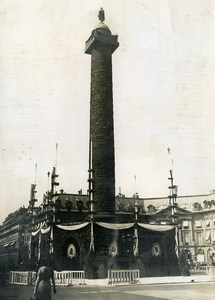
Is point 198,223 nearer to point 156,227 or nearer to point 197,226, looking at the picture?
point 197,226

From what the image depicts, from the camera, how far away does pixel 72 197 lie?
26219mm

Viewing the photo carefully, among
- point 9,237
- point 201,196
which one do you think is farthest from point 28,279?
point 201,196

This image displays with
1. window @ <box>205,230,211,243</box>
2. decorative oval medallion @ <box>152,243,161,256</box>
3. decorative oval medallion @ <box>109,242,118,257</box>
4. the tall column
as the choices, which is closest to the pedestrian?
decorative oval medallion @ <box>109,242,118,257</box>

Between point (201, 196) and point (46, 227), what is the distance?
28067 millimetres

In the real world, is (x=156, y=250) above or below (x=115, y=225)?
below

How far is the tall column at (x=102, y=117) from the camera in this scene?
688 inches

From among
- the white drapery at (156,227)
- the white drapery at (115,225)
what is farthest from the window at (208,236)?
the white drapery at (115,225)

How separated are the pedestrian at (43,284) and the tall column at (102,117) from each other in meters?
10.1

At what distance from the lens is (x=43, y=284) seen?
6.89m

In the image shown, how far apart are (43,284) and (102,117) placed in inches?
462

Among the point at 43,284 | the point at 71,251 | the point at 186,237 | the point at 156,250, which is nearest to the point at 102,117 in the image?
the point at 71,251

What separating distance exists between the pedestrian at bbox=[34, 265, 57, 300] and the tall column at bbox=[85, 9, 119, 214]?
1009cm

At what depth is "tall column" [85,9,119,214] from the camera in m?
17.5

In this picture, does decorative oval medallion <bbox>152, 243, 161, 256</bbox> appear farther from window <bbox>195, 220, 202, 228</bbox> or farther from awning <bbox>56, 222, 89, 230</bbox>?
window <bbox>195, 220, 202, 228</bbox>
